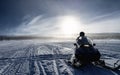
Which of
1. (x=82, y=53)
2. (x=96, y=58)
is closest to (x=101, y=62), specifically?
(x=96, y=58)

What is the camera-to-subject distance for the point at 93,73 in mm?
8523

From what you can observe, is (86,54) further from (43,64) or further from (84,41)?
(43,64)

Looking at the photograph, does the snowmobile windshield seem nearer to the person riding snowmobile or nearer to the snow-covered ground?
the person riding snowmobile

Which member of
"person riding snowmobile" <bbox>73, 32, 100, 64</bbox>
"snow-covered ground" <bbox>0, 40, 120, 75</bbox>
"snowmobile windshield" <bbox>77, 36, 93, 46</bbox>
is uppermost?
"snowmobile windshield" <bbox>77, 36, 93, 46</bbox>

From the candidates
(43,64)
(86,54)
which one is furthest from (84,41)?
(43,64)

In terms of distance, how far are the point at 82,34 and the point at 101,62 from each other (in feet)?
8.56

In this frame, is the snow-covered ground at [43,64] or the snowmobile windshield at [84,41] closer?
the snow-covered ground at [43,64]

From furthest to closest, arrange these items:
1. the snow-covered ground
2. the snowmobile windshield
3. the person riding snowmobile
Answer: the snowmobile windshield → the person riding snowmobile → the snow-covered ground

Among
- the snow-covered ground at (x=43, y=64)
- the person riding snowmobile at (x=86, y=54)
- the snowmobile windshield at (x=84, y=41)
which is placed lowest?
the snow-covered ground at (x=43, y=64)

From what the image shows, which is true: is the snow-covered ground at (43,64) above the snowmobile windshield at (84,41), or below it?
below

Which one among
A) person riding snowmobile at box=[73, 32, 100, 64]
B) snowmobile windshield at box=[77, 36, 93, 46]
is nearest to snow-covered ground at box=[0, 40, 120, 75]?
person riding snowmobile at box=[73, 32, 100, 64]

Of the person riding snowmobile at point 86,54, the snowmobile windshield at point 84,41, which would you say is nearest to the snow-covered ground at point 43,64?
the person riding snowmobile at point 86,54

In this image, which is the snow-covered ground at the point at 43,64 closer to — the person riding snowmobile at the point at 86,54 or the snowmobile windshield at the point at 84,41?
the person riding snowmobile at the point at 86,54

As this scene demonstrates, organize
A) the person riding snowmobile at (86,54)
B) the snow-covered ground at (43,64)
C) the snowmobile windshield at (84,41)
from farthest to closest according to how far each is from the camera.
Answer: the snowmobile windshield at (84,41) < the person riding snowmobile at (86,54) < the snow-covered ground at (43,64)
